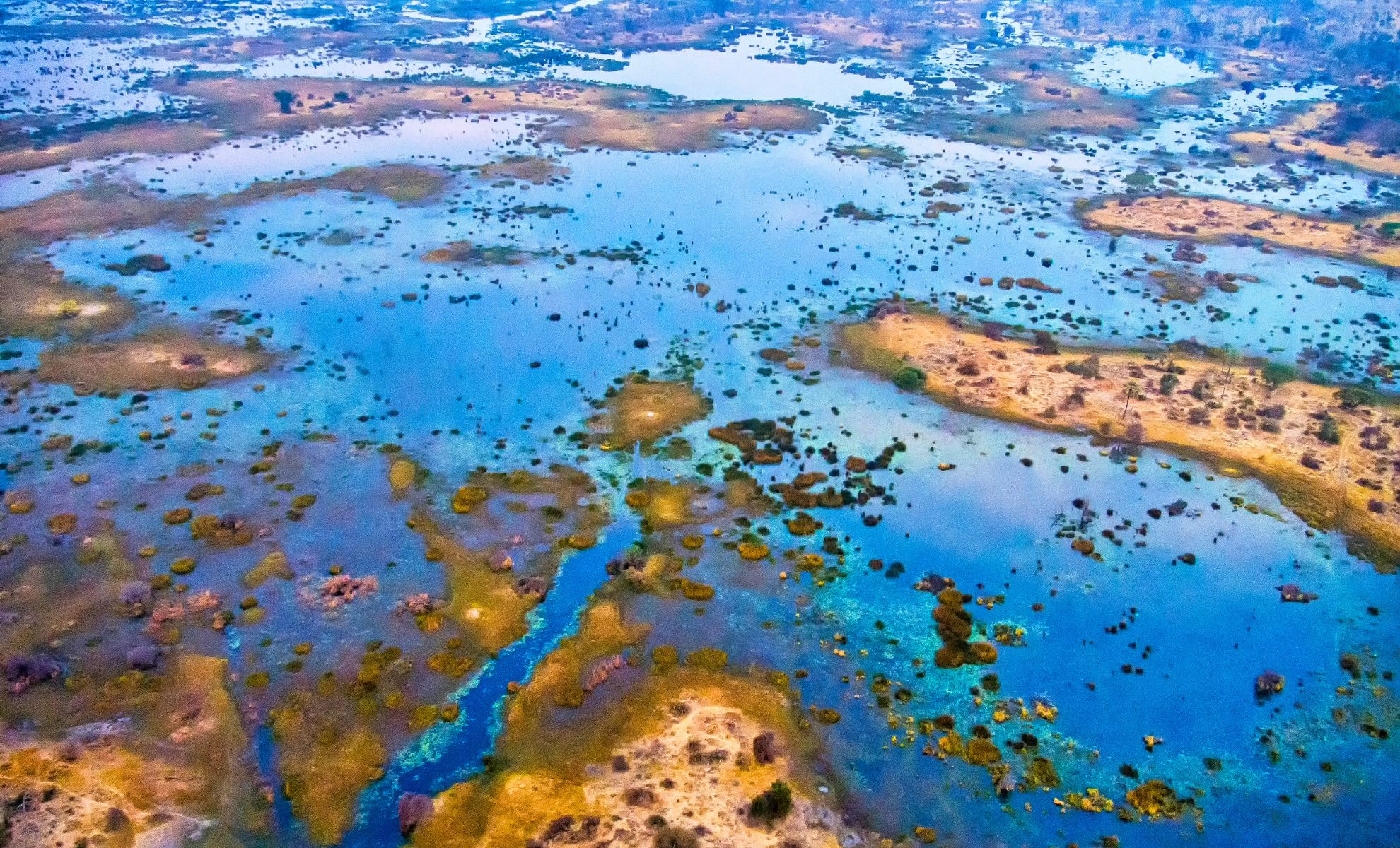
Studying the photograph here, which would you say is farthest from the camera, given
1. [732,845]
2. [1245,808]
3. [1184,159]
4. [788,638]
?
[1184,159]

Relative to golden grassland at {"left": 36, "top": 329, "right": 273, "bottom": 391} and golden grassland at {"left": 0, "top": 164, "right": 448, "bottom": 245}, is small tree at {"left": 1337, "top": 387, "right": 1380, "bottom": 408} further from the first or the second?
golden grassland at {"left": 0, "top": 164, "right": 448, "bottom": 245}

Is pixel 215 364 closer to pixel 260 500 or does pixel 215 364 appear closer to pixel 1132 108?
pixel 260 500

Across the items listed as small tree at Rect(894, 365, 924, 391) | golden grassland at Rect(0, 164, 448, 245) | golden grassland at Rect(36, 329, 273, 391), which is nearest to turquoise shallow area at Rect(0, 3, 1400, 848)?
golden grassland at Rect(36, 329, 273, 391)

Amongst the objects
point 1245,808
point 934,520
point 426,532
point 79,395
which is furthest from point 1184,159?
point 79,395

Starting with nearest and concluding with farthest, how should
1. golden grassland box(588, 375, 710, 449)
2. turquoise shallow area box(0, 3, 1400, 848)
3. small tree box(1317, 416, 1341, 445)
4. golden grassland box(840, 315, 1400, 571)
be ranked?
turquoise shallow area box(0, 3, 1400, 848)
golden grassland box(840, 315, 1400, 571)
small tree box(1317, 416, 1341, 445)
golden grassland box(588, 375, 710, 449)

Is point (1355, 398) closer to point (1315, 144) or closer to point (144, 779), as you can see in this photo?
point (144, 779)

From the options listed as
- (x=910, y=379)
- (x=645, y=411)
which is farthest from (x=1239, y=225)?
(x=645, y=411)
